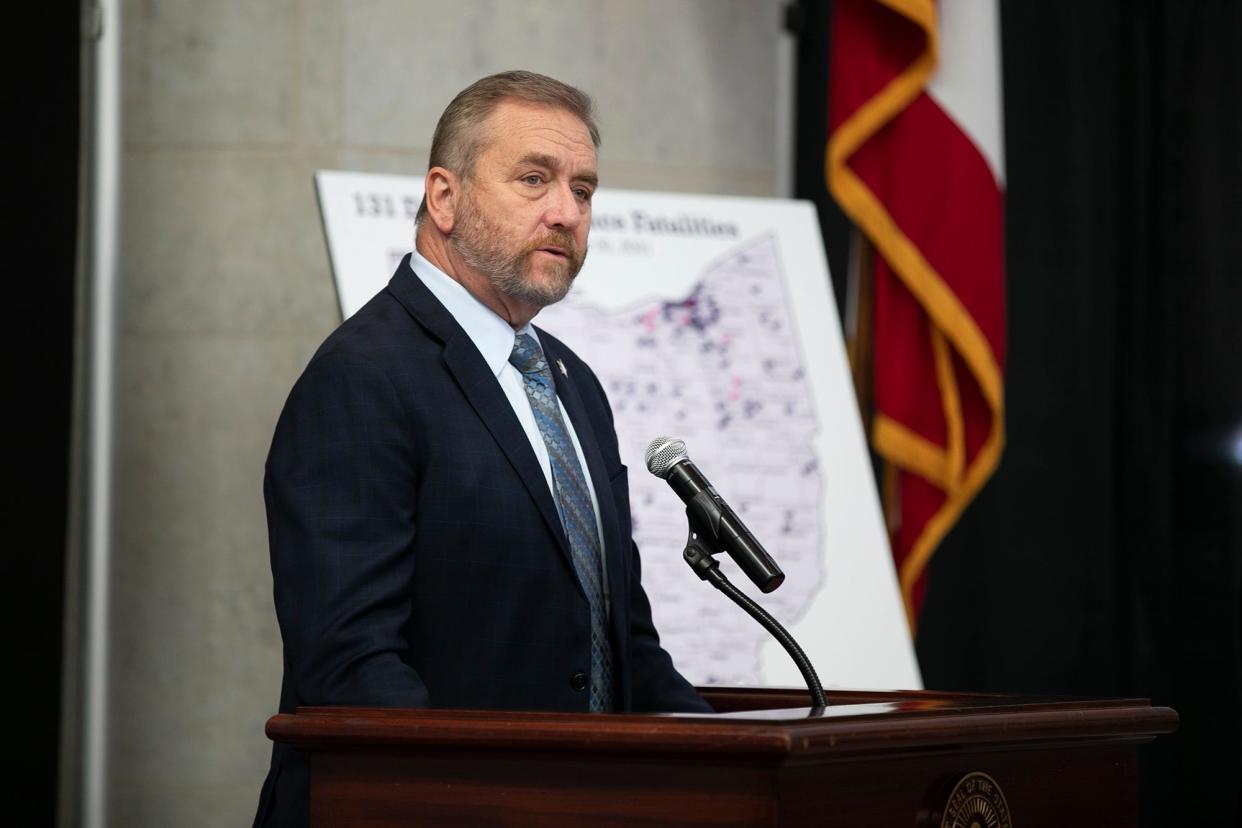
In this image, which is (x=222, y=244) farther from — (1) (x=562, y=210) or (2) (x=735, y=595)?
(2) (x=735, y=595)

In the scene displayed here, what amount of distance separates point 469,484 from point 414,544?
0.30ft

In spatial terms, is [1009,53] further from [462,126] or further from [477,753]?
[477,753]

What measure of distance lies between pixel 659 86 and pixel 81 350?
168cm

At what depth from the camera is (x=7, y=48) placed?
3.14 metres

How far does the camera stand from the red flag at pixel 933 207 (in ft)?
12.4

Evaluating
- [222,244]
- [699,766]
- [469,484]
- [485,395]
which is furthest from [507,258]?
[222,244]

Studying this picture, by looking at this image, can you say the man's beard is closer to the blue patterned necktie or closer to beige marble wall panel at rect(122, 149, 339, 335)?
the blue patterned necktie

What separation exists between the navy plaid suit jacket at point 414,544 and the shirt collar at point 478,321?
61 mm

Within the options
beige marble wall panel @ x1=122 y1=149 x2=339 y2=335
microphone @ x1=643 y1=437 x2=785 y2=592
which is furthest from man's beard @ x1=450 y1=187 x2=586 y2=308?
beige marble wall panel @ x1=122 y1=149 x2=339 y2=335

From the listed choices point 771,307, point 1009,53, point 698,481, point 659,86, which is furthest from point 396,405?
point 1009,53

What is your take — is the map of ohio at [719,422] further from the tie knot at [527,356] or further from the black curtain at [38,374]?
Result: the tie knot at [527,356]

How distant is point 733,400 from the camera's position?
3324mm

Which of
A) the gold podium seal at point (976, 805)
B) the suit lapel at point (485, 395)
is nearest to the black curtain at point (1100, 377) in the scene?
the suit lapel at point (485, 395)

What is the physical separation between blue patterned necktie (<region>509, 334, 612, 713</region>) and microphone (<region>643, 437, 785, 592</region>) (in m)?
0.24
